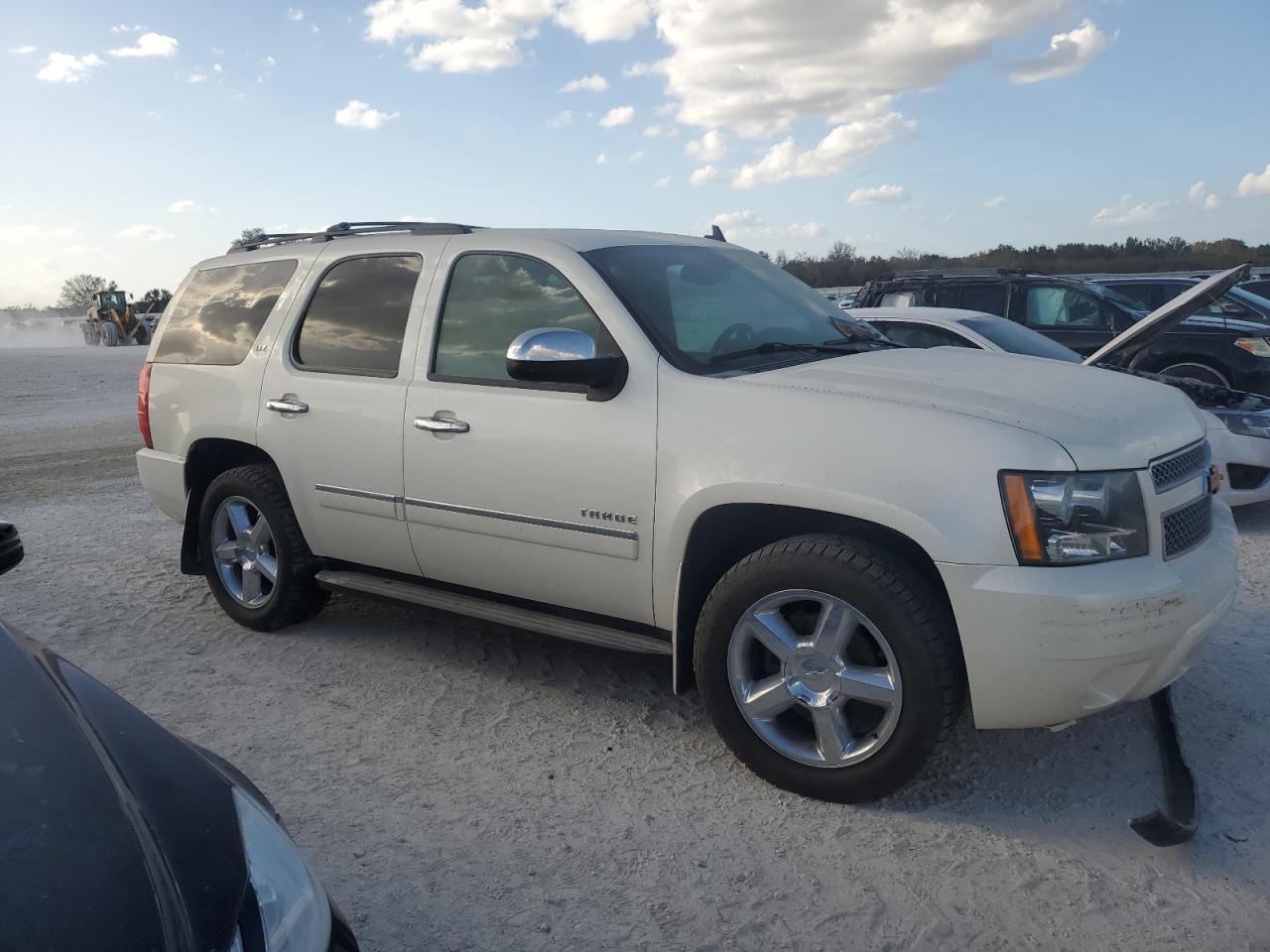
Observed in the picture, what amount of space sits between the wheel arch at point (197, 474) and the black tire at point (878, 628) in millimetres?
2830

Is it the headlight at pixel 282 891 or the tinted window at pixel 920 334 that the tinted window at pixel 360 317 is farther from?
the tinted window at pixel 920 334

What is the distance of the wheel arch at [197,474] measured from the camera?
521 centimetres

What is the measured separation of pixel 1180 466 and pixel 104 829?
3.09m

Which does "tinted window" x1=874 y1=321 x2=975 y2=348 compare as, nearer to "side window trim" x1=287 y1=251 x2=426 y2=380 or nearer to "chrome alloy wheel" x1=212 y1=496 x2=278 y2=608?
"side window trim" x1=287 y1=251 x2=426 y2=380

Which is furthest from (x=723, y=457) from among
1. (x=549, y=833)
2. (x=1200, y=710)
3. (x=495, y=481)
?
(x=1200, y=710)

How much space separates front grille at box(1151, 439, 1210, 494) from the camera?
3.15m

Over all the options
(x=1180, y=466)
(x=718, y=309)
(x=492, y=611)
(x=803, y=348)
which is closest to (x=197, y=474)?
(x=492, y=611)

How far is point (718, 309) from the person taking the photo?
4.12 m

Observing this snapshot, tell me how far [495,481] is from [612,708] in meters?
1.01

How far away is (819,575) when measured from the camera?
3.21 meters

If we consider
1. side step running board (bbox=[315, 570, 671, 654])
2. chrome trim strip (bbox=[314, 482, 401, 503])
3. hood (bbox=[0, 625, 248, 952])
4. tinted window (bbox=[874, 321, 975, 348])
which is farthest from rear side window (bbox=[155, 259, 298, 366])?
tinted window (bbox=[874, 321, 975, 348])

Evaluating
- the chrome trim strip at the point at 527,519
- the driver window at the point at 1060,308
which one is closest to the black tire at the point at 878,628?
the chrome trim strip at the point at 527,519

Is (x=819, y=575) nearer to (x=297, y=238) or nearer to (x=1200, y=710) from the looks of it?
(x=1200, y=710)

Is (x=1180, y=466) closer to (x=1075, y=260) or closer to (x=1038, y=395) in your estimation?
(x=1038, y=395)
